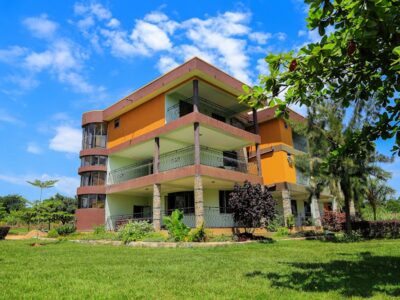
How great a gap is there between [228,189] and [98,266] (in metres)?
17.3

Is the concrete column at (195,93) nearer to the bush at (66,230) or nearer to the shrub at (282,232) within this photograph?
the shrub at (282,232)

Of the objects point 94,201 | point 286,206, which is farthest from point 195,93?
point 94,201

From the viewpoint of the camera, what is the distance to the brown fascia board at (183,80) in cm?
2062

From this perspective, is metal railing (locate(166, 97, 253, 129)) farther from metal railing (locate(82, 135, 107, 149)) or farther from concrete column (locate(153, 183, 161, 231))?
metal railing (locate(82, 135, 107, 149))

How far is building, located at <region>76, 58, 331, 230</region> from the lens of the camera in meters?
21.3

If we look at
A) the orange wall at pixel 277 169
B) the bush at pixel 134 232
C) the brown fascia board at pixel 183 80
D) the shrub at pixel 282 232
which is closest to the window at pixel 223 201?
the orange wall at pixel 277 169

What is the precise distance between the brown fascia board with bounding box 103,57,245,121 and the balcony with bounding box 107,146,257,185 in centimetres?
465

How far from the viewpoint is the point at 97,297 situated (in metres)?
5.29

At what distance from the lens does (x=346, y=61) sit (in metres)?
5.18

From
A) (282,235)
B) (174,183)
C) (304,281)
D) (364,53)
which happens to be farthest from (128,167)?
(364,53)

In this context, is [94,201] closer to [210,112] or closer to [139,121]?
[139,121]

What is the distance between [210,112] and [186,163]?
475cm

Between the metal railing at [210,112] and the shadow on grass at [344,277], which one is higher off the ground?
the metal railing at [210,112]

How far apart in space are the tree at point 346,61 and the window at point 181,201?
19.3 meters
